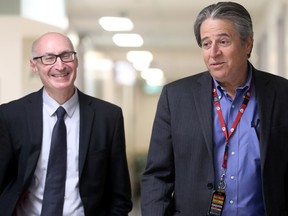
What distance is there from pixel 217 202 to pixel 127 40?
26.6ft

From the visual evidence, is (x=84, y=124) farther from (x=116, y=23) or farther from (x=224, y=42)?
(x=116, y=23)

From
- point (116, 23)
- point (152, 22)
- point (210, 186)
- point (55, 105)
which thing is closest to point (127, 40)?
point (152, 22)

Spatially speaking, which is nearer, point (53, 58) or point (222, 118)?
point (222, 118)

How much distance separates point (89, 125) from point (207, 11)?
73 centimetres

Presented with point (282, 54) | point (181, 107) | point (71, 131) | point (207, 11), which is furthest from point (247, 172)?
point (282, 54)

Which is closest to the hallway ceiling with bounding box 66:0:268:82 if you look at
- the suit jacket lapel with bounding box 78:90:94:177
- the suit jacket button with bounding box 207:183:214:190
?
the suit jacket lapel with bounding box 78:90:94:177

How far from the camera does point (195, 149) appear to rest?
212 cm

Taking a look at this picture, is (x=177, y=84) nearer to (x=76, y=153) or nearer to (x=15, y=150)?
(x=76, y=153)

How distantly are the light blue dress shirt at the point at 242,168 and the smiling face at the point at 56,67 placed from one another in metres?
0.69

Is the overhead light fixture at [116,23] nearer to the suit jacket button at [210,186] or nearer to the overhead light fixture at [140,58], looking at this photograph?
the overhead light fixture at [140,58]

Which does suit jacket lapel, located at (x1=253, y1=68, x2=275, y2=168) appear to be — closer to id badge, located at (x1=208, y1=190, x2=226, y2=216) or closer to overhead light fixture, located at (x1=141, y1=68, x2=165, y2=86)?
id badge, located at (x1=208, y1=190, x2=226, y2=216)

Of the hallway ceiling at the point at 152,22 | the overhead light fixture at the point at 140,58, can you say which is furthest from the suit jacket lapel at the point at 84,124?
the overhead light fixture at the point at 140,58

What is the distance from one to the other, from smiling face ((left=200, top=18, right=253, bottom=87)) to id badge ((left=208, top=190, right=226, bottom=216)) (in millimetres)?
448

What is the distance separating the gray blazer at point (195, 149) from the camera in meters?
2.08
